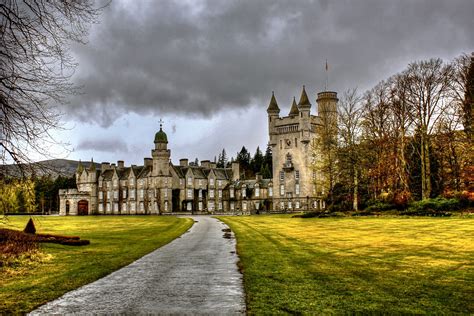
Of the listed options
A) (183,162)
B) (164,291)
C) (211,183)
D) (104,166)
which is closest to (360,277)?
(164,291)

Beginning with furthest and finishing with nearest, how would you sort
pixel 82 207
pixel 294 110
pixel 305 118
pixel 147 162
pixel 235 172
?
pixel 82 207
pixel 235 172
pixel 147 162
pixel 294 110
pixel 305 118

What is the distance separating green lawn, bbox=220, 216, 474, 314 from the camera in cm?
979

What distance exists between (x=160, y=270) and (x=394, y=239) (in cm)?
1454

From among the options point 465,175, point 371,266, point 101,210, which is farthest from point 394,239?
point 101,210

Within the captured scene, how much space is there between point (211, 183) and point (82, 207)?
101 feet

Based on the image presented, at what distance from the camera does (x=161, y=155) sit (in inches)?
3750

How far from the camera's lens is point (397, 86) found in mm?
53406

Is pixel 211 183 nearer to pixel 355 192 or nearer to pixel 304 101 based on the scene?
pixel 304 101

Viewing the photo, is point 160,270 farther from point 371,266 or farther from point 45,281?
point 371,266

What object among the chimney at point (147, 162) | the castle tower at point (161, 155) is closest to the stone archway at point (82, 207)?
the chimney at point (147, 162)

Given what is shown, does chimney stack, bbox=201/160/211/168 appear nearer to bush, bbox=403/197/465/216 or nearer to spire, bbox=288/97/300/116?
spire, bbox=288/97/300/116

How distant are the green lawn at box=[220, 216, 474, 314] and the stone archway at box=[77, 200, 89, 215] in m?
91.8

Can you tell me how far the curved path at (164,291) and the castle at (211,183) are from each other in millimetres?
64827

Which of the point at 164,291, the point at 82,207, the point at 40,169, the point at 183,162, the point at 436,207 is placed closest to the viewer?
the point at 164,291
